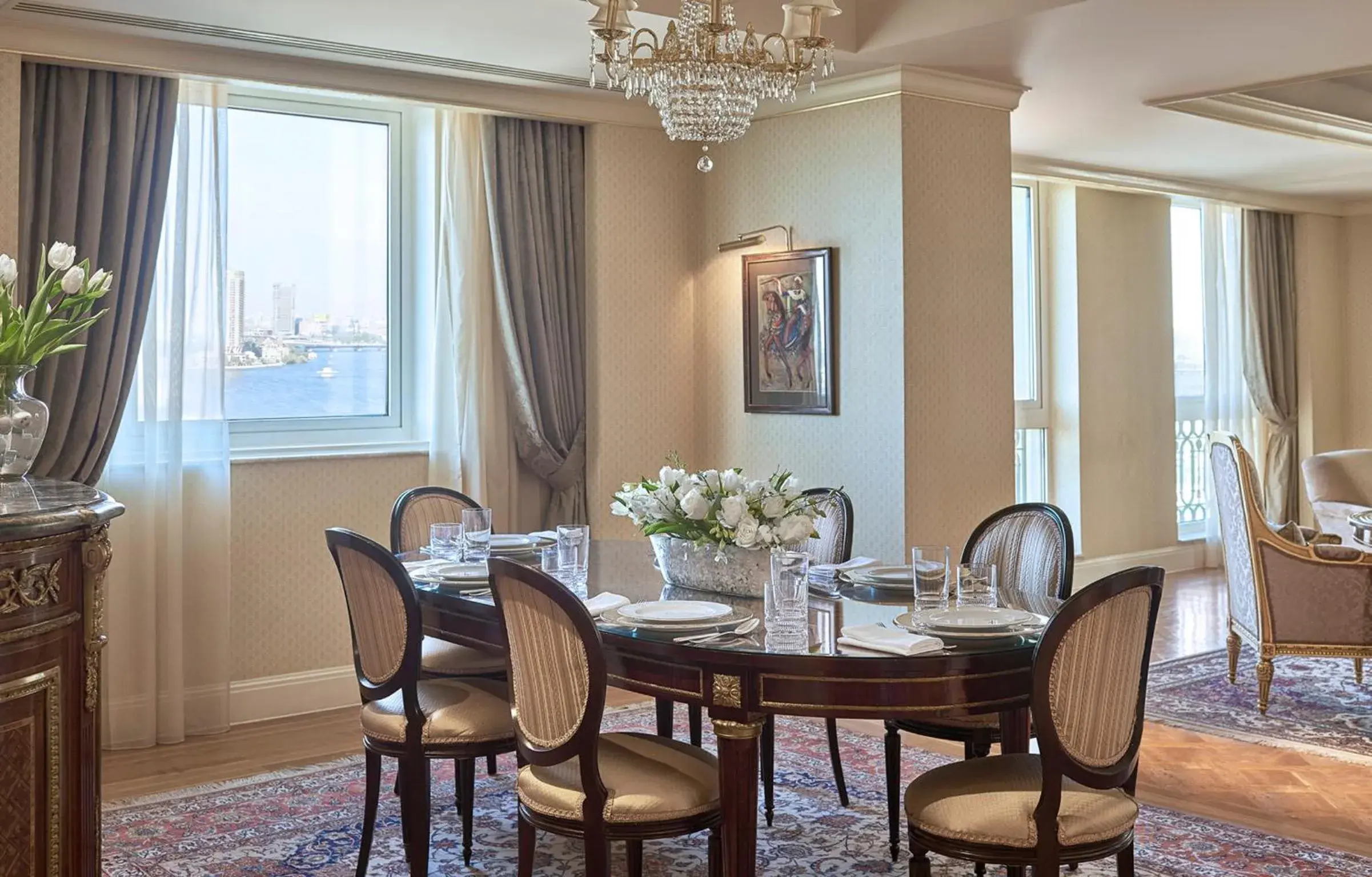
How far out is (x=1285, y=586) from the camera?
529 centimetres

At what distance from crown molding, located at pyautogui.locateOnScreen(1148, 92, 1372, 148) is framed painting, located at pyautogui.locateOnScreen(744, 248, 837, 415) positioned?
192 cm

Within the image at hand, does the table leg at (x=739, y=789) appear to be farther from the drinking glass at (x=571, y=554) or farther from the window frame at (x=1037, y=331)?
the window frame at (x=1037, y=331)

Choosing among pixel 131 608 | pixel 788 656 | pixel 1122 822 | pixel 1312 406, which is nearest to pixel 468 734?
pixel 788 656

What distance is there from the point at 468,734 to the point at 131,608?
2229 mm

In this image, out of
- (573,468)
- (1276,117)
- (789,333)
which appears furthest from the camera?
(1276,117)

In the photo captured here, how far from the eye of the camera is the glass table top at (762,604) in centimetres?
272

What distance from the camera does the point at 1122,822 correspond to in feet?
8.61

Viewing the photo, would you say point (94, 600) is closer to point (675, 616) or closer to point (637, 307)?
point (675, 616)

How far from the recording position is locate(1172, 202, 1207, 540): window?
9148 millimetres

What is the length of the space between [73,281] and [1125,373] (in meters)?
7.13

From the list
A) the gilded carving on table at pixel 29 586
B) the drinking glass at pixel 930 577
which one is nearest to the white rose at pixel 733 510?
the drinking glass at pixel 930 577

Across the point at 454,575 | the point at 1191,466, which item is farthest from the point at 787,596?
the point at 1191,466

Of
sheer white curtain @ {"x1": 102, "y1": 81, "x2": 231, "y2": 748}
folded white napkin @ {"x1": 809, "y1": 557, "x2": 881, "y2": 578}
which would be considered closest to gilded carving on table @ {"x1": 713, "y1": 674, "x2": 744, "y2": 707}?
folded white napkin @ {"x1": 809, "y1": 557, "x2": 881, "y2": 578}

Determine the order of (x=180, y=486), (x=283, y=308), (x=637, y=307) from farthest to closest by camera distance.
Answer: (x=637, y=307) → (x=283, y=308) → (x=180, y=486)
